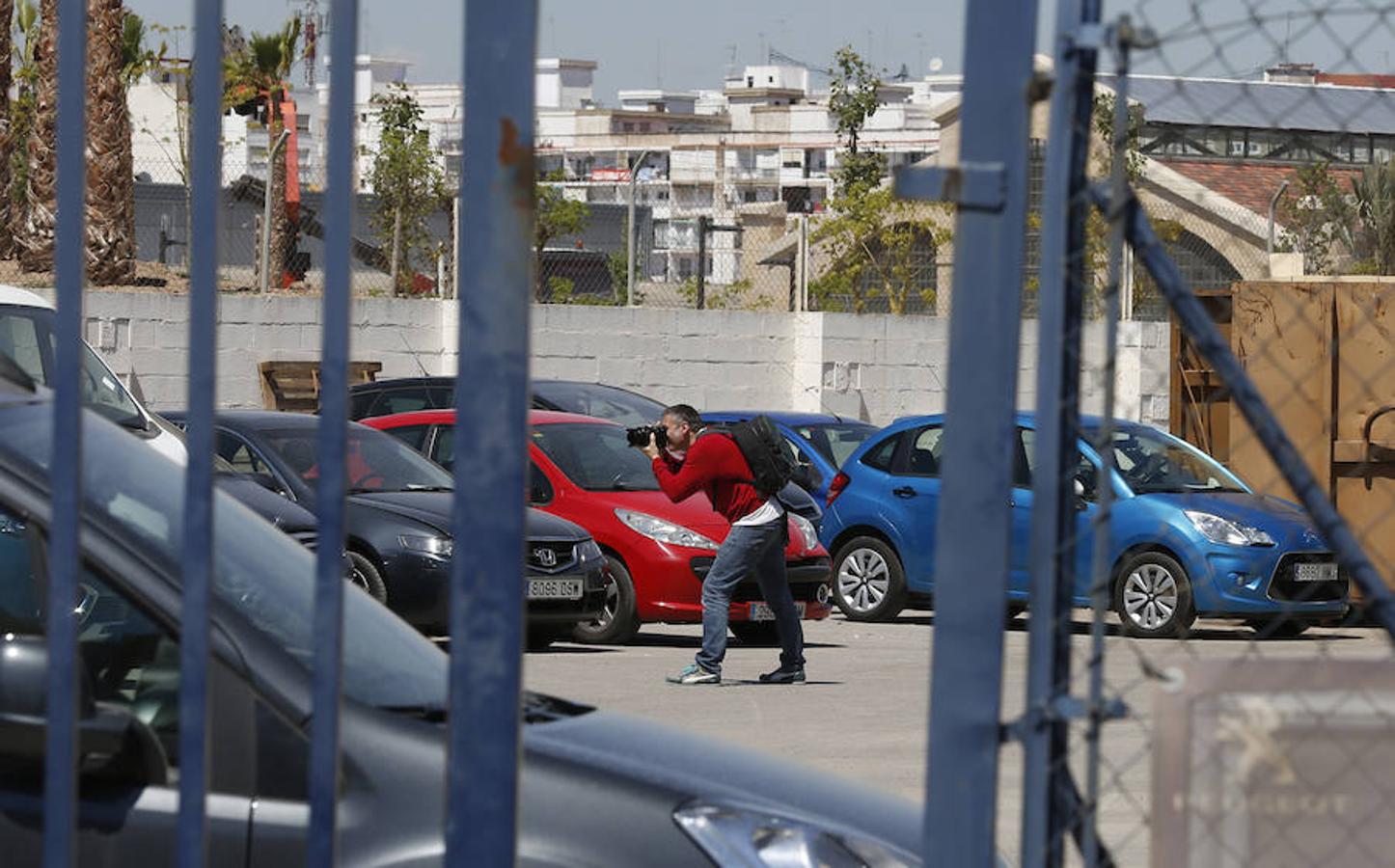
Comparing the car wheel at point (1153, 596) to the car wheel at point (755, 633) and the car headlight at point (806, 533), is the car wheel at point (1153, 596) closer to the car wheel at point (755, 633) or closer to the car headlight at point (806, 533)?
the car headlight at point (806, 533)

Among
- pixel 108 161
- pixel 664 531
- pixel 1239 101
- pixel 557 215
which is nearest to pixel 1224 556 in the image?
pixel 664 531

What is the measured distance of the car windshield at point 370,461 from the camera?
14.1 meters

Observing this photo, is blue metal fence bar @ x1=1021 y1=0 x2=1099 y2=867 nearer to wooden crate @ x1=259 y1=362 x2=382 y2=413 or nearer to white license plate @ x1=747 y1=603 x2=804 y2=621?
white license plate @ x1=747 y1=603 x2=804 y2=621

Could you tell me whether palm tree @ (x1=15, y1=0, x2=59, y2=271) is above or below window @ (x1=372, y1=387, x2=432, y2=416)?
above

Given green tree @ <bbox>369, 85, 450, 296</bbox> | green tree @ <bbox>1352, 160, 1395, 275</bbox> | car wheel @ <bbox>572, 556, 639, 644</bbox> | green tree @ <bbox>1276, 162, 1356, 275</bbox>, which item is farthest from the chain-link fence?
green tree @ <bbox>1352, 160, 1395, 275</bbox>

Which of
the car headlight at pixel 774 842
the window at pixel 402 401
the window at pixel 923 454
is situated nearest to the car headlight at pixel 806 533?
the window at pixel 923 454

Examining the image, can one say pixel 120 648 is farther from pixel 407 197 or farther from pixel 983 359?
pixel 407 197

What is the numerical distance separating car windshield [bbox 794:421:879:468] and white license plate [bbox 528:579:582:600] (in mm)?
5840

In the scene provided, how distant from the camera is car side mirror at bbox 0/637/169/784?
3641 mm

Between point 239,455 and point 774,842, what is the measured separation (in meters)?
10.5

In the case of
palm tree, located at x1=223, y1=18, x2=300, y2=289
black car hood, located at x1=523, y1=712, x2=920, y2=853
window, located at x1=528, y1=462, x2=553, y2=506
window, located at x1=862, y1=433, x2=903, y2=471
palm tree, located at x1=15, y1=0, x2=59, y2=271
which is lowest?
window, located at x1=528, y1=462, x2=553, y2=506

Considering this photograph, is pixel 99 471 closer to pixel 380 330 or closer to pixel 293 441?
pixel 293 441

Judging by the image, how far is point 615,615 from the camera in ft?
47.5

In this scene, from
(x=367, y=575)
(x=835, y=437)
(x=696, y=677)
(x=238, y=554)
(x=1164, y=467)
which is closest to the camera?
(x=238, y=554)
